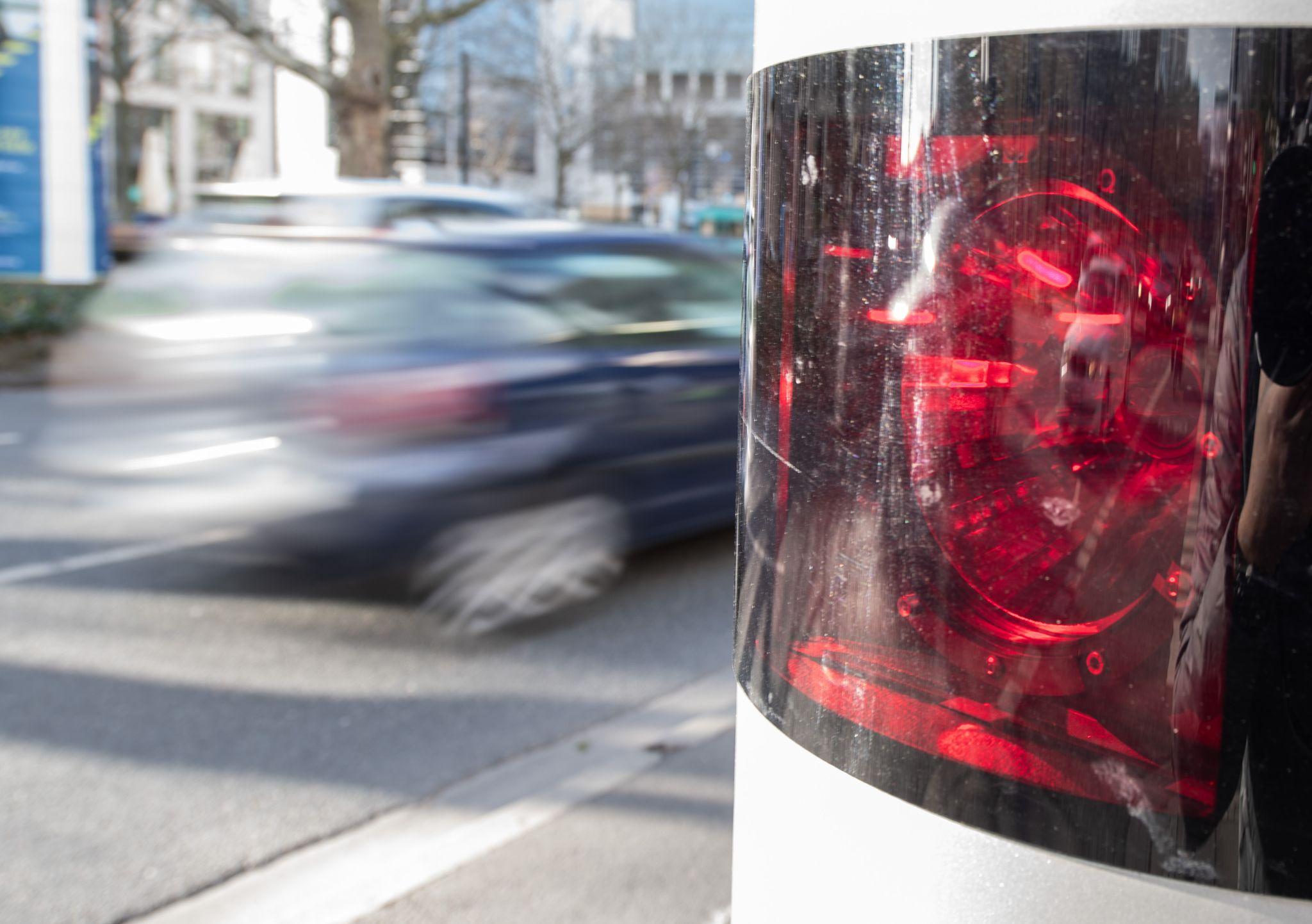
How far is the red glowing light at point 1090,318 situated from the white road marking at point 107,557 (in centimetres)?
495

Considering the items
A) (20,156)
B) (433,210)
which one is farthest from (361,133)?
(433,210)

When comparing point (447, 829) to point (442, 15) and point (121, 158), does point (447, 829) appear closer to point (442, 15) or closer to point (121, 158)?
point (442, 15)

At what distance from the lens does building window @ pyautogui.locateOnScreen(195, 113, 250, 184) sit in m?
42.6

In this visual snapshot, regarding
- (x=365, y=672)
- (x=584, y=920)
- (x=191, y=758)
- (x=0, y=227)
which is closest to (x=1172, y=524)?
(x=584, y=920)

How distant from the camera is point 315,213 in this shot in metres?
5.63

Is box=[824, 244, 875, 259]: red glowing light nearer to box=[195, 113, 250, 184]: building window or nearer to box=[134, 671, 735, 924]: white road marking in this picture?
box=[134, 671, 735, 924]: white road marking

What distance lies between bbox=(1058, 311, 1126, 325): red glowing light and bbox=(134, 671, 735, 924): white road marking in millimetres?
2564

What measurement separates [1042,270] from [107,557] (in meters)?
5.96

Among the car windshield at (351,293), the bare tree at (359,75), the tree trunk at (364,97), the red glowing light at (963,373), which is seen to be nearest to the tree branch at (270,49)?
the bare tree at (359,75)

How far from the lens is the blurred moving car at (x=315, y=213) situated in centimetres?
539

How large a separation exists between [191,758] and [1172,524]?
3603mm

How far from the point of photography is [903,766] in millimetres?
1046

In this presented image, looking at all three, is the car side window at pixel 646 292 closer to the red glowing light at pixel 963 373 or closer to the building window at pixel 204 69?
the red glowing light at pixel 963 373

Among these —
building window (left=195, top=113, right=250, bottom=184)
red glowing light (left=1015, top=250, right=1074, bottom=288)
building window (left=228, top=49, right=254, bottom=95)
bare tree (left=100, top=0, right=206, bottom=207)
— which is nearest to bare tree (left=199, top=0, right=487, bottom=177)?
bare tree (left=100, top=0, right=206, bottom=207)
